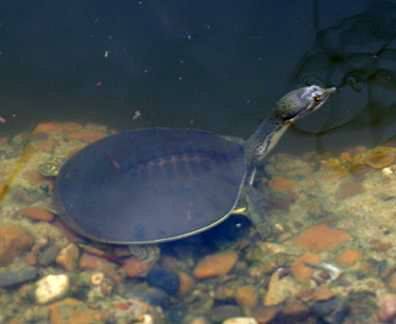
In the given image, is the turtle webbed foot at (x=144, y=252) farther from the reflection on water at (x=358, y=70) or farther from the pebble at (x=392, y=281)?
the reflection on water at (x=358, y=70)

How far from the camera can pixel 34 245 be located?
321 cm

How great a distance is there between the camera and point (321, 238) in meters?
3.26

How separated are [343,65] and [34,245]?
2753 mm

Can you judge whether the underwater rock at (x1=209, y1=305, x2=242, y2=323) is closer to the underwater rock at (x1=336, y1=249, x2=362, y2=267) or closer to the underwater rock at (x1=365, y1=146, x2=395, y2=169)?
the underwater rock at (x1=336, y1=249, x2=362, y2=267)

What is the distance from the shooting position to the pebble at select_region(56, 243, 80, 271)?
3.11m

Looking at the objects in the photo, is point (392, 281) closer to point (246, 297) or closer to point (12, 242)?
point (246, 297)

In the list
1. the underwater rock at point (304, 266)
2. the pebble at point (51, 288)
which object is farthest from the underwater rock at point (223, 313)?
the pebble at point (51, 288)

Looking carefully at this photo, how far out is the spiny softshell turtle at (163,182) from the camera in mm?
3059

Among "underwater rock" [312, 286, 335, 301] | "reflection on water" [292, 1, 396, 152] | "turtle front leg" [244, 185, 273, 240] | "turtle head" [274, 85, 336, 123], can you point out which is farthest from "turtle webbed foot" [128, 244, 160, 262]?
"reflection on water" [292, 1, 396, 152]

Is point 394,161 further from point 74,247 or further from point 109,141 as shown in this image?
point 74,247

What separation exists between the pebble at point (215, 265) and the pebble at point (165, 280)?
177 mm

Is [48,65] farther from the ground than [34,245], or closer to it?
farther from the ground

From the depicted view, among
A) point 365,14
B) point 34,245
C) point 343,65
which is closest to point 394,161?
point 343,65

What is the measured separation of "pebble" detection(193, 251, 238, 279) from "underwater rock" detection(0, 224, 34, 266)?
3.64 ft
